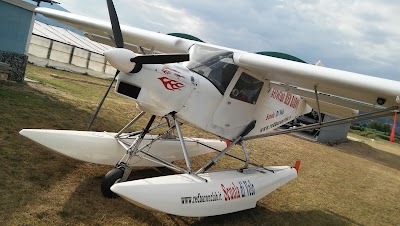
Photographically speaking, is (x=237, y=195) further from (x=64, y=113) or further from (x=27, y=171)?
(x=64, y=113)

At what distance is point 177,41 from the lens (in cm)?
746

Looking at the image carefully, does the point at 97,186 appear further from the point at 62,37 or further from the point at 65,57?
the point at 62,37

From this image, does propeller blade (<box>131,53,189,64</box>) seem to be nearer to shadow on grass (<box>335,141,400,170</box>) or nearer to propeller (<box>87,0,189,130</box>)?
propeller (<box>87,0,189,130</box>)

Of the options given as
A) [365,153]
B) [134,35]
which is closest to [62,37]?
[134,35]

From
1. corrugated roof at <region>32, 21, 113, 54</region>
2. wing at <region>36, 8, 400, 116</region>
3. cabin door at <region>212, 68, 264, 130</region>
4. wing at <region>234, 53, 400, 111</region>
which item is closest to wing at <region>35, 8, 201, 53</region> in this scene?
wing at <region>36, 8, 400, 116</region>

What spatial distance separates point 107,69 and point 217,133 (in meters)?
21.7

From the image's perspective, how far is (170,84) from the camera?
18.4 feet

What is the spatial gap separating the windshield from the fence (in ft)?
59.0

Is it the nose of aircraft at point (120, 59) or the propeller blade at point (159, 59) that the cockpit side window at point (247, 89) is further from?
the nose of aircraft at point (120, 59)

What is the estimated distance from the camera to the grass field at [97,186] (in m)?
5.10

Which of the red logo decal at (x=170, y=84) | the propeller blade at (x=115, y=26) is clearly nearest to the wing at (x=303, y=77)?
the red logo decal at (x=170, y=84)

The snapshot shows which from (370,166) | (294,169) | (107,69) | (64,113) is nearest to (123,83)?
(294,169)

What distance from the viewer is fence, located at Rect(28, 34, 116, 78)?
22125mm

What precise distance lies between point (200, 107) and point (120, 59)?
165 cm
